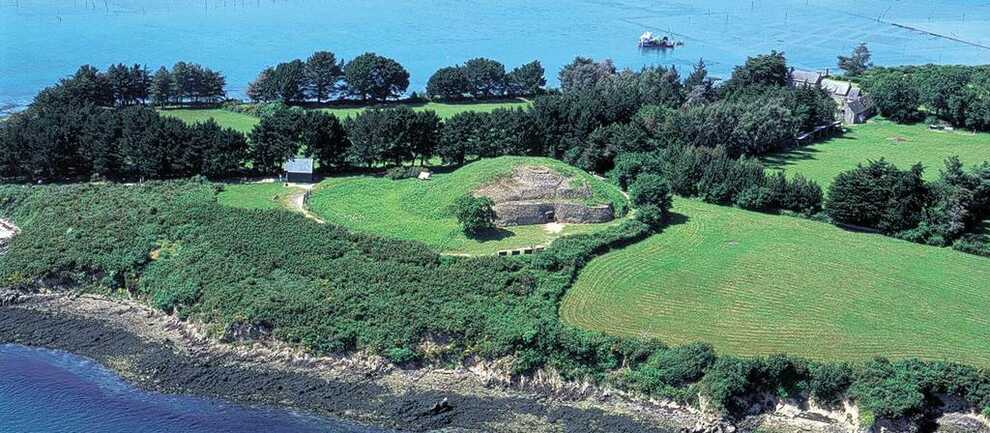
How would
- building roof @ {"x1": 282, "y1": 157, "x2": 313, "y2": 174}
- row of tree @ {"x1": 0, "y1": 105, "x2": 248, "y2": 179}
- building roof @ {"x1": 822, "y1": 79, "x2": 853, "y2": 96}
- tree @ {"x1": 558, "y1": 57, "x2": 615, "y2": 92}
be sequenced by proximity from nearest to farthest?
row of tree @ {"x1": 0, "y1": 105, "x2": 248, "y2": 179} → building roof @ {"x1": 282, "y1": 157, "x2": 313, "y2": 174} → tree @ {"x1": 558, "y1": 57, "x2": 615, "y2": 92} → building roof @ {"x1": 822, "y1": 79, "x2": 853, "y2": 96}

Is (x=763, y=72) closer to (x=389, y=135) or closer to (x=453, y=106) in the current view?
(x=453, y=106)

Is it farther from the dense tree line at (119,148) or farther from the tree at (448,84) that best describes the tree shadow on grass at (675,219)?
the tree at (448,84)

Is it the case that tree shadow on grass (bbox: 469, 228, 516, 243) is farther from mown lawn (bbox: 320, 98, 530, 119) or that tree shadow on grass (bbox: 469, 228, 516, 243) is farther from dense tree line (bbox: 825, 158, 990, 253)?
mown lawn (bbox: 320, 98, 530, 119)

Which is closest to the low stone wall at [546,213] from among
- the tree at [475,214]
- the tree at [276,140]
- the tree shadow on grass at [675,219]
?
the tree at [475,214]

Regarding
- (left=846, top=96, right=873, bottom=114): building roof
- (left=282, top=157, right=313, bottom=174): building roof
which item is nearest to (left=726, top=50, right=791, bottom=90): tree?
(left=846, top=96, right=873, bottom=114): building roof

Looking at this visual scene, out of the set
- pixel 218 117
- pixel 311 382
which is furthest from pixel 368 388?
pixel 218 117

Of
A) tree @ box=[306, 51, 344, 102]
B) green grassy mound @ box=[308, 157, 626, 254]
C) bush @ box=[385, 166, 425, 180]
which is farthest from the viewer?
tree @ box=[306, 51, 344, 102]
